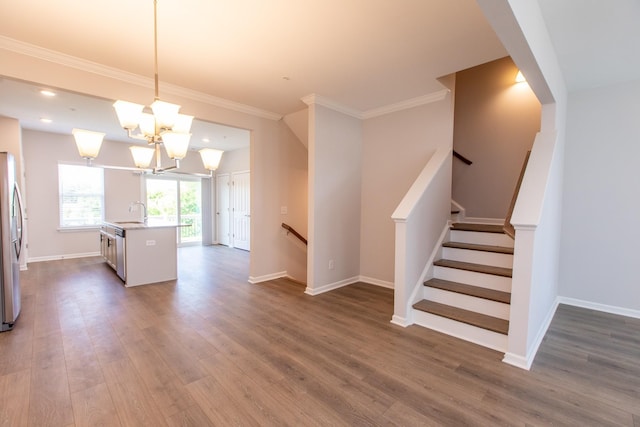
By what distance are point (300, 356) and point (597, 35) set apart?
3734 millimetres

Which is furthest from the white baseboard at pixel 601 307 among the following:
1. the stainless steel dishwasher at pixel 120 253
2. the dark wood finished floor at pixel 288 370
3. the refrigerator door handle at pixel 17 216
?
the refrigerator door handle at pixel 17 216

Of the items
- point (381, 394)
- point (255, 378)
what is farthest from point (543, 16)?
point (255, 378)

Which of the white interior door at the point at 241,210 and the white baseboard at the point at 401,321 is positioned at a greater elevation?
the white interior door at the point at 241,210

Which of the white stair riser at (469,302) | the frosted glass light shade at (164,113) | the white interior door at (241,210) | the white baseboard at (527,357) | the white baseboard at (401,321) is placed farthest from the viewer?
the white interior door at (241,210)

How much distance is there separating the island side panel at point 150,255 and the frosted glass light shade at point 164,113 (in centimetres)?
286

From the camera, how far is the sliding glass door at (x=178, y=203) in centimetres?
770

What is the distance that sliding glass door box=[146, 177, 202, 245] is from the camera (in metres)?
7.70

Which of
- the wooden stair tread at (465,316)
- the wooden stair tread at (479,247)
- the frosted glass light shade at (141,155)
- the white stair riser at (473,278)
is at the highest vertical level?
the frosted glass light shade at (141,155)

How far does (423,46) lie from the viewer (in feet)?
8.57

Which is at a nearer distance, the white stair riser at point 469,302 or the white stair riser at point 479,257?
the white stair riser at point 469,302

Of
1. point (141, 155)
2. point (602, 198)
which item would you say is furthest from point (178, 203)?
point (602, 198)

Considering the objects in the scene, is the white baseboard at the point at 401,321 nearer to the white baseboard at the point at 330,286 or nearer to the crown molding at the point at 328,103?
the white baseboard at the point at 330,286

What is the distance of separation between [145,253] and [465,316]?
447 cm

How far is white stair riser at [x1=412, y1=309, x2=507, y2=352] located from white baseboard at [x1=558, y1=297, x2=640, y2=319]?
6.35ft
